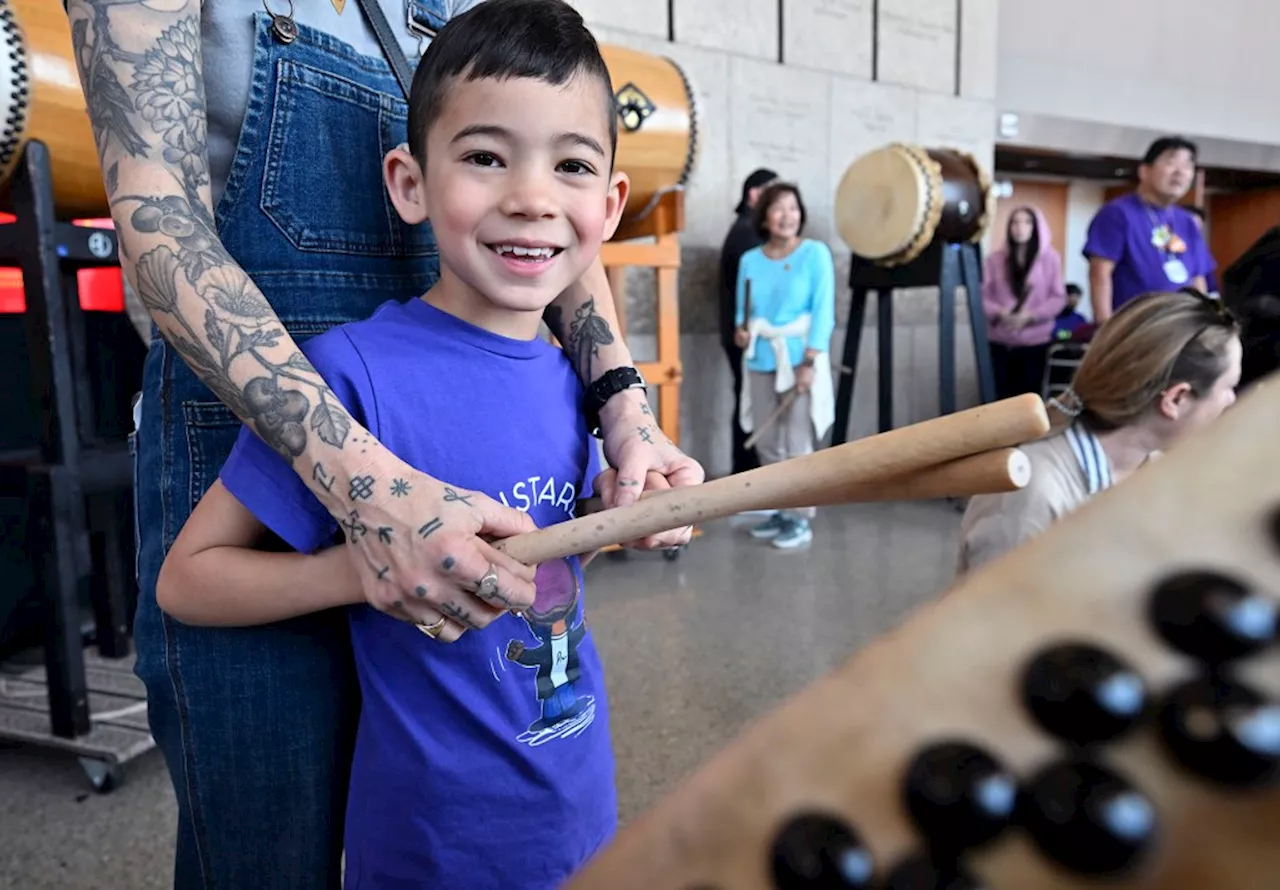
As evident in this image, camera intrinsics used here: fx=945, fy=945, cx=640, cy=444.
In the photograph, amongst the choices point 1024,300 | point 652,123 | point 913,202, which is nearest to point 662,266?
point 652,123

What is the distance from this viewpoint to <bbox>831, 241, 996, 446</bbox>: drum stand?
3.88 metres

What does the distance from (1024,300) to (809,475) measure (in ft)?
15.1

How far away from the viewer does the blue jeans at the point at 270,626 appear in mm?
726

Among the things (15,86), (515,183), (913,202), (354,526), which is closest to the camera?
(354,526)

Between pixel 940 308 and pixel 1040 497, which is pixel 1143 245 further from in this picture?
pixel 1040 497

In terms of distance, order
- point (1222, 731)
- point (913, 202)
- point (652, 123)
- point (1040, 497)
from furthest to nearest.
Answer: point (913, 202)
point (652, 123)
point (1040, 497)
point (1222, 731)

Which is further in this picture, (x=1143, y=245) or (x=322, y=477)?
(x=1143, y=245)

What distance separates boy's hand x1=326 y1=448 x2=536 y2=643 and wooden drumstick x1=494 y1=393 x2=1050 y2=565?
19 millimetres

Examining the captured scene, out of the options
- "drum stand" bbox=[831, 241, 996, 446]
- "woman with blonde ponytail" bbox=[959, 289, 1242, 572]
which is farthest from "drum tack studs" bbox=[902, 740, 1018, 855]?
"drum stand" bbox=[831, 241, 996, 446]

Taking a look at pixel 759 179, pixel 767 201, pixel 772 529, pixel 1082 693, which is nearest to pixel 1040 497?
pixel 1082 693

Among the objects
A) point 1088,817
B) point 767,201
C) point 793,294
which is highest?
point 767,201

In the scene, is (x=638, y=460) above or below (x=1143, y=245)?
below

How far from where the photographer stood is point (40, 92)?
168 cm

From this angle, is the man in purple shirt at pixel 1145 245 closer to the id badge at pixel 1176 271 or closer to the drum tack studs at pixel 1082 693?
the id badge at pixel 1176 271
